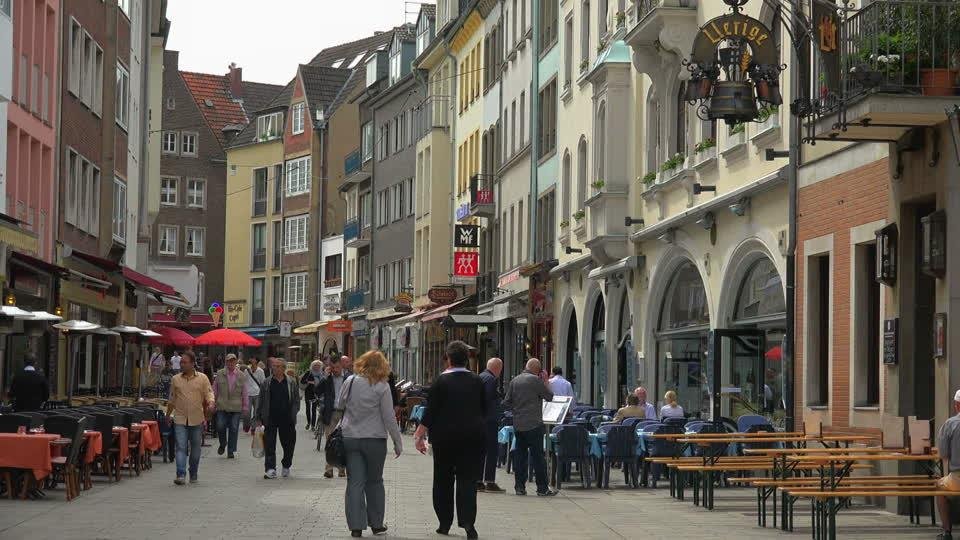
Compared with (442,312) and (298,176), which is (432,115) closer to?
(442,312)

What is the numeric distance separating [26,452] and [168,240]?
83.9 m

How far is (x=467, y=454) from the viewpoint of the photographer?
1672 cm

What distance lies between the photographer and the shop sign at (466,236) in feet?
187

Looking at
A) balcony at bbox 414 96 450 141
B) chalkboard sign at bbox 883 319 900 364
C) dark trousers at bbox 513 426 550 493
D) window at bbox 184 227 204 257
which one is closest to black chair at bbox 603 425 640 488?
dark trousers at bbox 513 426 550 493

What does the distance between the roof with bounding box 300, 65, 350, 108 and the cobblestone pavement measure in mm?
68606

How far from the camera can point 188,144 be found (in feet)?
338

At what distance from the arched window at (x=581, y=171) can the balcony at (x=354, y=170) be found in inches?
1621

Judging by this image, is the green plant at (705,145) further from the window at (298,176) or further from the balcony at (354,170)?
the window at (298,176)

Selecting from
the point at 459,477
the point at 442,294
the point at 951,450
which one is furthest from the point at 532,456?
the point at 442,294

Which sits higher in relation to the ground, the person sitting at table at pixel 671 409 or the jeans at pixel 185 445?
the person sitting at table at pixel 671 409

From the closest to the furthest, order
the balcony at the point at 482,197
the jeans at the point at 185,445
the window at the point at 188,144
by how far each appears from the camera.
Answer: the jeans at the point at 185,445
the balcony at the point at 482,197
the window at the point at 188,144

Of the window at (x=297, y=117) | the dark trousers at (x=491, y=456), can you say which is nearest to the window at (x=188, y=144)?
the window at (x=297, y=117)

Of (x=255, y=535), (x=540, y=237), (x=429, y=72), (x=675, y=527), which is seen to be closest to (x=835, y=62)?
(x=675, y=527)

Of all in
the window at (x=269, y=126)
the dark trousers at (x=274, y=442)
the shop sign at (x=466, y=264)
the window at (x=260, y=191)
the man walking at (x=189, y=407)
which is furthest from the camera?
the window at (x=260, y=191)
